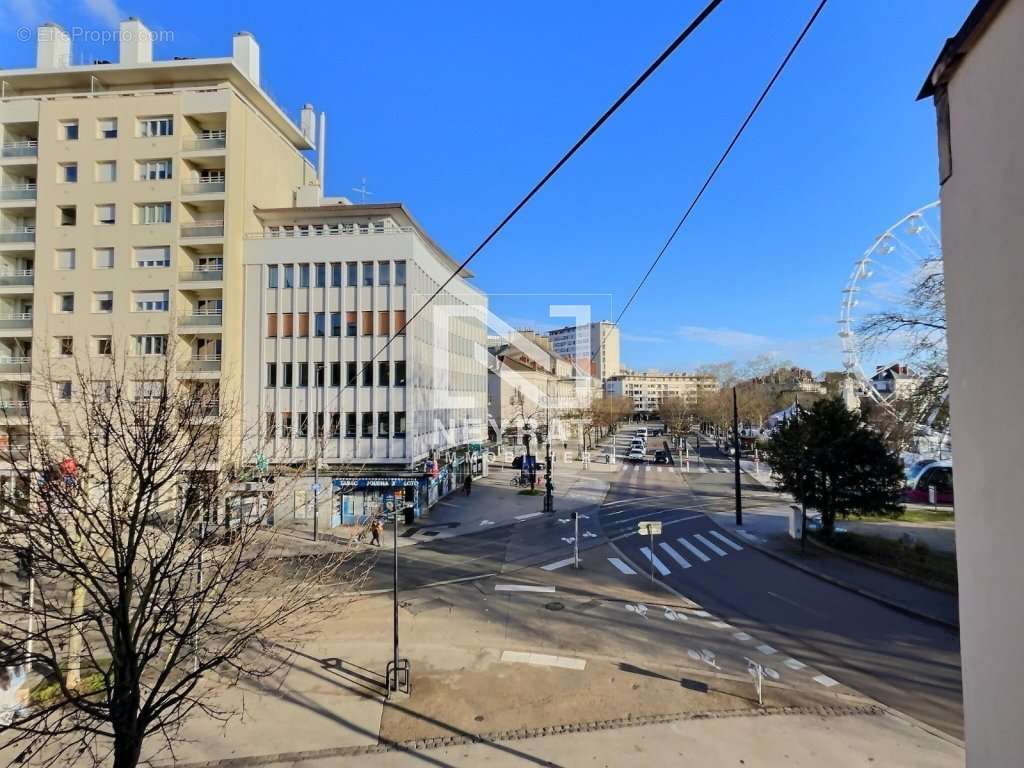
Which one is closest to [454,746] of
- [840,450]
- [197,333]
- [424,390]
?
[840,450]

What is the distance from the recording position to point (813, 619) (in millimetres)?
12203

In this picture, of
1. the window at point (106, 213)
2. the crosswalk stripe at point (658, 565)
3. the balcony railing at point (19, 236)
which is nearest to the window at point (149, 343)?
the window at point (106, 213)

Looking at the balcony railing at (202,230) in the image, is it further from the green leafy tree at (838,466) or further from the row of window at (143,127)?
the green leafy tree at (838,466)

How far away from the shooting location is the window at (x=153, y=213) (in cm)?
2516

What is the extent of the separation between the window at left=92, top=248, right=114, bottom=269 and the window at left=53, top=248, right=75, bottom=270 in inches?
48.5

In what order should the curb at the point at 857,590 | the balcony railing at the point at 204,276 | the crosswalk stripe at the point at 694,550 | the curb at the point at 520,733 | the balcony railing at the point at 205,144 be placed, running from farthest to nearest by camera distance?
the balcony railing at the point at 205,144 < the balcony railing at the point at 204,276 < the crosswalk stripe at the point at 694,550 < the curb at the point at 857,590 < the curb at the point at 520,733

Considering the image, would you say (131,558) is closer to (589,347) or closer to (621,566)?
(621,566)

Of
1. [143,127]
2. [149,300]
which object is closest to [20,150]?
[143,127]

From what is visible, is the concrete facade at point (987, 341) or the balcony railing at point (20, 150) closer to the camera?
the concrete facade at point (987, 341)

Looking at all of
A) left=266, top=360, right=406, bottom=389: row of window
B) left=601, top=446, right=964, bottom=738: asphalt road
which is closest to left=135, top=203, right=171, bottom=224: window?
left=266, top=360, right=406, bottom=389: row of window

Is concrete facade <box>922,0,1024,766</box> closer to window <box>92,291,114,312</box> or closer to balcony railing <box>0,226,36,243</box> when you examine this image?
window <box>92,291,114,312</box>

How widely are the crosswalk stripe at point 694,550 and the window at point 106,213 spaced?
30.7 meters

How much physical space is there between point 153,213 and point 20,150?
→ 8.13 metres

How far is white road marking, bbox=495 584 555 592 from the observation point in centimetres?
1441
